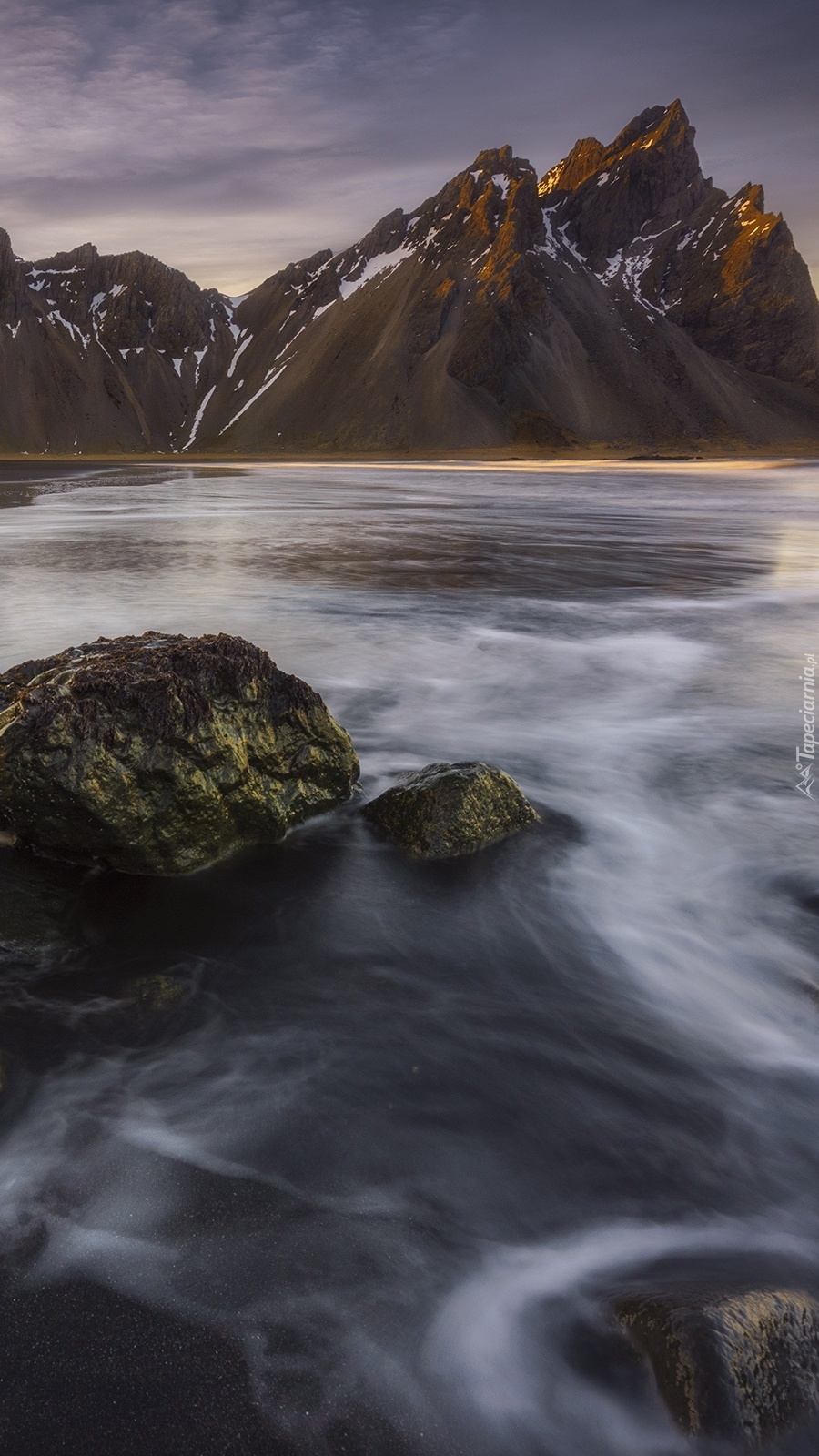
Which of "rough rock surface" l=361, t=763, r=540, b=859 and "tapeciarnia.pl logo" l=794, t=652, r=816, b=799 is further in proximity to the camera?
"tapeciarnia.pl logo" l=794, t=652, r=816, b=799

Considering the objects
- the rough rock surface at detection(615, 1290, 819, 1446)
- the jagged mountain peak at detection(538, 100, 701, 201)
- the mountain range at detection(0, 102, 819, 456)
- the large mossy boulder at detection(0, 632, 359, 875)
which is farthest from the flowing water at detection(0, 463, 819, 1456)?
the jagged mountain peak at detection(538, 100, 701, 201)

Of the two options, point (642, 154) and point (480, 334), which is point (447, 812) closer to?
point (480, 334)

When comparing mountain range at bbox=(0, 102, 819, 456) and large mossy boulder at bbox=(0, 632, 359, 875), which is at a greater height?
mountain range at bbox=(0, 102, 819, 456)

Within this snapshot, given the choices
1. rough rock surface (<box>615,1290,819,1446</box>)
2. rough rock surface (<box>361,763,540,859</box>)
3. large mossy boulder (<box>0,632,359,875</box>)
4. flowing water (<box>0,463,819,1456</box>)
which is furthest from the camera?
rough rock surface (<box>361,763,540,859</box>)

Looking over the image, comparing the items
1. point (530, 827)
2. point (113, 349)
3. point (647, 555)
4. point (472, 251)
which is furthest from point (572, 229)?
point (530, 827)

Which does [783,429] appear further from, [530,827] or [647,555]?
[530,827]

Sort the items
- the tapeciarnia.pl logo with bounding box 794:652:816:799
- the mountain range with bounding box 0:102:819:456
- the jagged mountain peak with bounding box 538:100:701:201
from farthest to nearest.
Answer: the jagged mountain peak with bounding box 538:100:701:201
the mountain range with bounding box 0:102:819:456
the tapeciarnia.pl logo with bounding box 794:652:816:799

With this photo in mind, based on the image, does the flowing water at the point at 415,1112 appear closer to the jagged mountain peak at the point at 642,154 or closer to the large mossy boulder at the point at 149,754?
the large mossy boulder at the point at 149,754

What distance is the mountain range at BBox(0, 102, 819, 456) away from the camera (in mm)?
127062

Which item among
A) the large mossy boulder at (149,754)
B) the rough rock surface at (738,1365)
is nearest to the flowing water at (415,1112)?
the rough rock surface at (738,1365)

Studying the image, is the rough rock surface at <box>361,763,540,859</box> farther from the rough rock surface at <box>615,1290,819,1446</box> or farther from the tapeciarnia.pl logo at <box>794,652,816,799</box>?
the rough rock surface at <box>615,1290,819,1446</box>

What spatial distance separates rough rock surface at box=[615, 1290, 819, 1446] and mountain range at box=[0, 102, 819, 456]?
118 metres

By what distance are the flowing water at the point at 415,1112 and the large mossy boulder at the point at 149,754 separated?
0.19m

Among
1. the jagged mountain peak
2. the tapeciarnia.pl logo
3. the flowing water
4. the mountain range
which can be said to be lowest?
the flowing water
